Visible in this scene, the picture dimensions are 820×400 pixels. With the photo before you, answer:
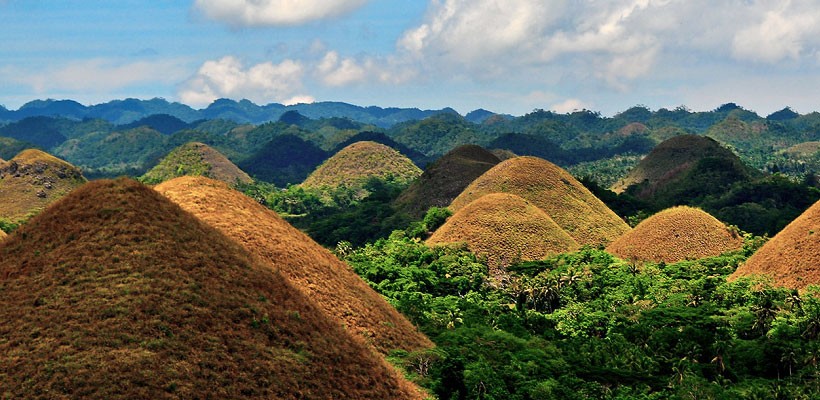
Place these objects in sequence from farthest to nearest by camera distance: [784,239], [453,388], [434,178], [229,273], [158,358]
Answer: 1. [434,178]
2. [784,239]
3. [453,388]
4. [229,273]
5. [158,358]

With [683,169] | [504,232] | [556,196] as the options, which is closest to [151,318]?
[504,232]

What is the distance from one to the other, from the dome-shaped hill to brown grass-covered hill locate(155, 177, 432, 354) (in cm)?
2917

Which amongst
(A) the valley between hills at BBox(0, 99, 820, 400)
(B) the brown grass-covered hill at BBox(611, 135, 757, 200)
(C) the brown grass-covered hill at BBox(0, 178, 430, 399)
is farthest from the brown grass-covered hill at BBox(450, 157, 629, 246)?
(C) the brown grass-covered hill at BBox(0, 178, 430, 399)

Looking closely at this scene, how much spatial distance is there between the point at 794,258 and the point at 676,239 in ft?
62.6

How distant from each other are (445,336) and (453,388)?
11.1m

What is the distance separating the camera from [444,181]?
129 m

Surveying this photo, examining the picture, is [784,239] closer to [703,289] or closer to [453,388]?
[703,289]

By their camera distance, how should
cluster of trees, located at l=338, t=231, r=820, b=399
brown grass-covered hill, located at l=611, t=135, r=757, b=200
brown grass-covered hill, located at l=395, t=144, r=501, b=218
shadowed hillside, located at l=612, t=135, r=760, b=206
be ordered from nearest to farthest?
cluster of trees, located at l=338, t=231, r=820, b=399 → brown grass-covered hill, located at l=395, t=144, r=501, b=218 → shadowed hillside, located at l=612, t=135, r=760, b=206 → brown grass-covered hill, located at l=611, t=135, r=757, b=200

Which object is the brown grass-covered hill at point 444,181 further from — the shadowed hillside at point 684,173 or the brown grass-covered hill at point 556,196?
the shadowed hillside at point 684,173

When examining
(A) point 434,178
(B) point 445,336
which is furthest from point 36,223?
(A) point 434,178

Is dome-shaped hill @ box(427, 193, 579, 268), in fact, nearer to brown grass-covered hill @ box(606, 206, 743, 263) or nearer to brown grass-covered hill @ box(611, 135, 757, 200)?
brown grass-covered hill @ box(606, 206, 743, 263)

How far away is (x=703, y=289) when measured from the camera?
2361 inches

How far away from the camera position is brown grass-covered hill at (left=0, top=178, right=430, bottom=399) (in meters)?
27.0

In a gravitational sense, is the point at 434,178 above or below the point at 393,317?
above
